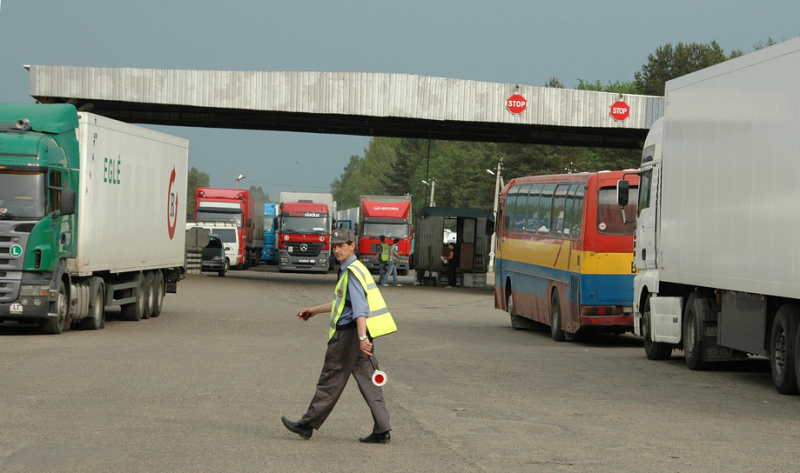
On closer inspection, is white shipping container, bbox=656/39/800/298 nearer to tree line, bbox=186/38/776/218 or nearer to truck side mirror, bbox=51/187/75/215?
truck side mirror, bbox=51/187/75/215

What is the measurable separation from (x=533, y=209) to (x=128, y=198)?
7.89 metres

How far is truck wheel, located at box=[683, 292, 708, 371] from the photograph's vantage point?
49.3 feet

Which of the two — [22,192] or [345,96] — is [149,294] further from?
[345,96]

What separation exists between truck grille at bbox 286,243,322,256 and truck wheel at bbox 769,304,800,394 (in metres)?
41.1

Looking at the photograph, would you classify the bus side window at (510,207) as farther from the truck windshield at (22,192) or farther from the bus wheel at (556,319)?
the truck windshield at (22,192)

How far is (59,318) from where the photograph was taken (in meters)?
18.6

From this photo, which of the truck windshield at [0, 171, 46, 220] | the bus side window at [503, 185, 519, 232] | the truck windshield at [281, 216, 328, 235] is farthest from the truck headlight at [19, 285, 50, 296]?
the truck windshield at [281, 216, 328, 235]

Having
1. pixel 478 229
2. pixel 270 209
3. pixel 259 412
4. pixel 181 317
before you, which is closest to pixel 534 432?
pixel 259 412

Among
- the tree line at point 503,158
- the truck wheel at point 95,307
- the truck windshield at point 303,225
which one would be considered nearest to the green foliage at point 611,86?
the tree line at point 503,158

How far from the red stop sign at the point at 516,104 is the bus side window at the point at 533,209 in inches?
591

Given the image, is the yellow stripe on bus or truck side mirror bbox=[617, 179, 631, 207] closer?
truck side mirror bbox=[617, 179, 631, 207]

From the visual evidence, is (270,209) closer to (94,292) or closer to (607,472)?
(94,292)

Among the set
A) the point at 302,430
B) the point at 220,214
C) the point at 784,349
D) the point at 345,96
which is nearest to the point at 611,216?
the point at 784,349

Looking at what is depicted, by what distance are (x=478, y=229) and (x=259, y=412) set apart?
33861 millimetres
